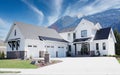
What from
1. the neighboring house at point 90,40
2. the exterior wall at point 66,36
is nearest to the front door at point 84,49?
the neighboring house at point 90,40

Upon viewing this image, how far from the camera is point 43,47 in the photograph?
33.6 m

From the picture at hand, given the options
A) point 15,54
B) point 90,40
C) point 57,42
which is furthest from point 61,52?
point 15,54

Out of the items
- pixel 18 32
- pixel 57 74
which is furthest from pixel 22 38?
pixel 57 74

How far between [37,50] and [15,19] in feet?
25.2

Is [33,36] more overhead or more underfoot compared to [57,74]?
more overhead

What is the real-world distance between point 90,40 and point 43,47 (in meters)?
9.45

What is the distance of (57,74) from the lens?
12.2 m

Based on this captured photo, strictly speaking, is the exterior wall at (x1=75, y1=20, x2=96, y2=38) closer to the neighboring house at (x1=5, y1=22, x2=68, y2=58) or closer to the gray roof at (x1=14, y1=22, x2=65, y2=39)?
the neighboring house at (x1=5, y1=22, x2=68, y2=58)

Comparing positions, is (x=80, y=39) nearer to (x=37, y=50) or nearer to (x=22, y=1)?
(x=37, y=50)

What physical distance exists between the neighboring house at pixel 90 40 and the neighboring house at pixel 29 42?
3898 mm

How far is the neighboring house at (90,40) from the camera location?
33750 mm

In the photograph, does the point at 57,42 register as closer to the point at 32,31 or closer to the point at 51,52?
the point at 51,52

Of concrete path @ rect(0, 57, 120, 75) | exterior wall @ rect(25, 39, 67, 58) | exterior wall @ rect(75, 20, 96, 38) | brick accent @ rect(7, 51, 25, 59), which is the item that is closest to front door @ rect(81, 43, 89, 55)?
exterior wall @ rect(75, 20, 96, 38)

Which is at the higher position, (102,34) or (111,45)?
(102,34)
